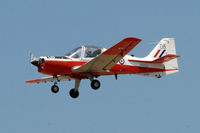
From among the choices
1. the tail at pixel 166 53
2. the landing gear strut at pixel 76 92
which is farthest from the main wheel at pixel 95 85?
the tail at pixel 166 53

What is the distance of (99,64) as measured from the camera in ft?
79.5

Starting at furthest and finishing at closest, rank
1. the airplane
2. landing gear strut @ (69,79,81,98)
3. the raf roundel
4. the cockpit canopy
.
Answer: landing gear strut @ (69,79,81,98), the raf roundel, the cockpit canopy, the airplane

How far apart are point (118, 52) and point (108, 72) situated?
2242mm

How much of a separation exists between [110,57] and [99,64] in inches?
32.9

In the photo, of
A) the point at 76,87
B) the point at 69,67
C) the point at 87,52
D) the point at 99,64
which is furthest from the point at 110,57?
the point at 76,87

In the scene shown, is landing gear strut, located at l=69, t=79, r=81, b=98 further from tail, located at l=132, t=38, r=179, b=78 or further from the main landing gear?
tail, located at l=132, t=38, r=179, b=78

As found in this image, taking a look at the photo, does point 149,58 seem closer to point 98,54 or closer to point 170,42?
point 170,42

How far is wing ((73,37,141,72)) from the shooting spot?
73.6 feet

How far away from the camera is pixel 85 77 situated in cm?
2558

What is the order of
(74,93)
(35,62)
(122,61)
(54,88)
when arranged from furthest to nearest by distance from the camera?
(74,93) → (122,61) → (54,88) → (35,62)

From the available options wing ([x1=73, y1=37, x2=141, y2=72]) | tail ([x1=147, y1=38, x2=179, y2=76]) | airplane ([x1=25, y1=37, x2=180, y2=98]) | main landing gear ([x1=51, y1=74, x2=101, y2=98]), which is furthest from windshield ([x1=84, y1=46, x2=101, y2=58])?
tail ([x1=147, y1=38, x2=179, y2=76])

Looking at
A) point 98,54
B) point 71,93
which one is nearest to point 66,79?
point 71,93

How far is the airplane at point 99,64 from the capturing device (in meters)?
23.5

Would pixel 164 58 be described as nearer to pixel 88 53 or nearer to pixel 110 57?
pixel 110 57
